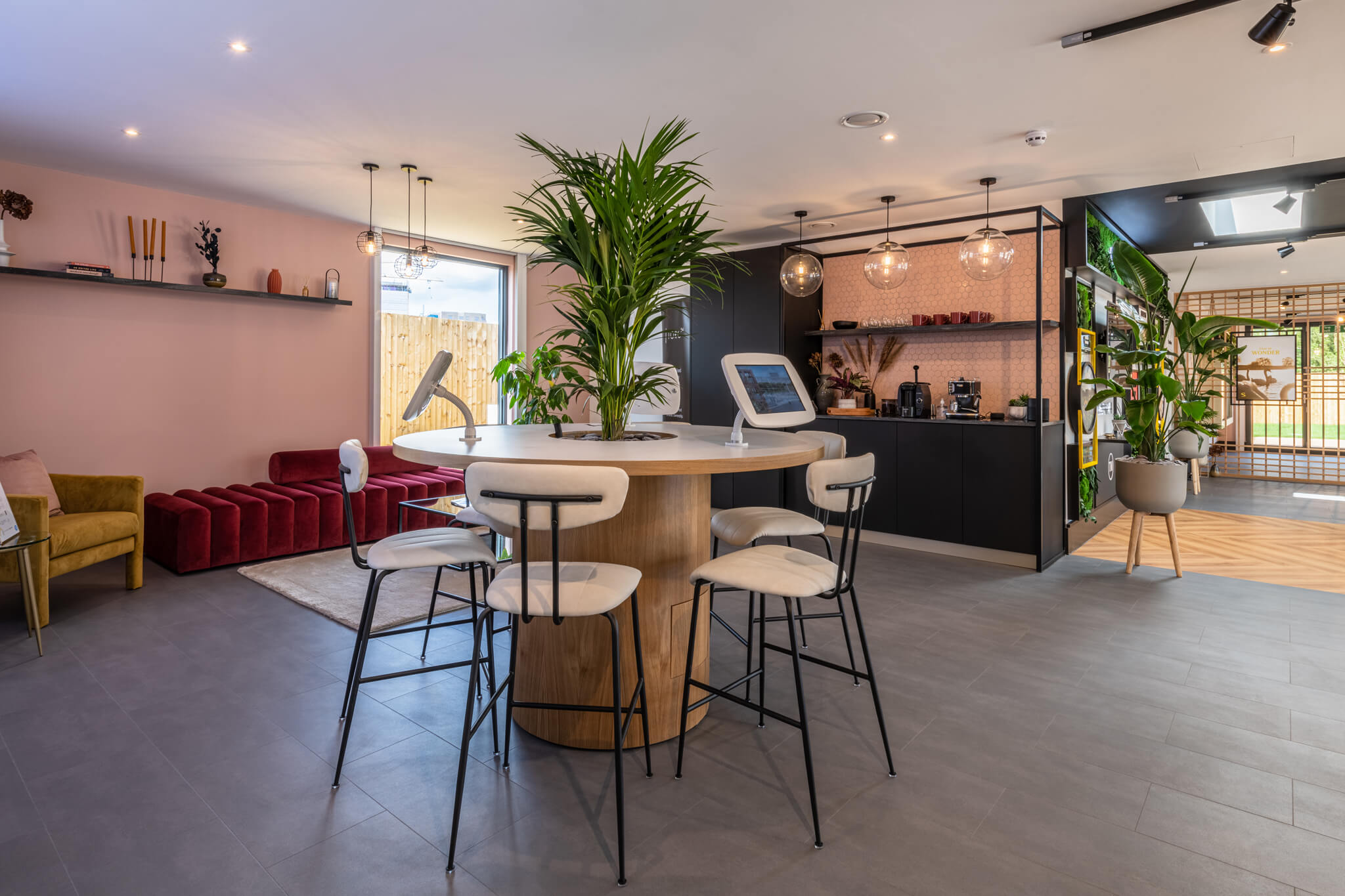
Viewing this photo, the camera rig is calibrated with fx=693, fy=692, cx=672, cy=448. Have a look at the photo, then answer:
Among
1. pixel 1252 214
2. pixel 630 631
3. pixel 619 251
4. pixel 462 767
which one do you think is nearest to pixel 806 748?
pixel 630 631

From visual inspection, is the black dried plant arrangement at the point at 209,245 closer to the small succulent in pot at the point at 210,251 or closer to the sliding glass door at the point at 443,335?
the small succulent in pot at the point at 210,251

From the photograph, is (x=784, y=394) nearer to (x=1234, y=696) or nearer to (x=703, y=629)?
(x=703, y=629)

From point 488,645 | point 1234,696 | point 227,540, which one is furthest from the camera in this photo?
point 227,540

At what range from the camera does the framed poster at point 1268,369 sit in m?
9.22

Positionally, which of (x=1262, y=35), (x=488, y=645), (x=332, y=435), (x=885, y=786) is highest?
(x=1262, y=35)

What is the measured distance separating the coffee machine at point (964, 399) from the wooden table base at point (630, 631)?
375cm

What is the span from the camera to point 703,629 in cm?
246

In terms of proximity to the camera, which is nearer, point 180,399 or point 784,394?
point 784,394

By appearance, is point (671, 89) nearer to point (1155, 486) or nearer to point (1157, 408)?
point (1157, 408)

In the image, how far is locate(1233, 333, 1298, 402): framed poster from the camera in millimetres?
9219

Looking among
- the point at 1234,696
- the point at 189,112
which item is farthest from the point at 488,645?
the point at 189,112

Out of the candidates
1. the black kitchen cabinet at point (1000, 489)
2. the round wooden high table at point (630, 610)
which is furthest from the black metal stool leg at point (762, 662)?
the black kitchen cabinet at point (1000, 489)

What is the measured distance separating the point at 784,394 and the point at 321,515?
3.92 metres

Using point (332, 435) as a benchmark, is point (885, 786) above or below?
below
